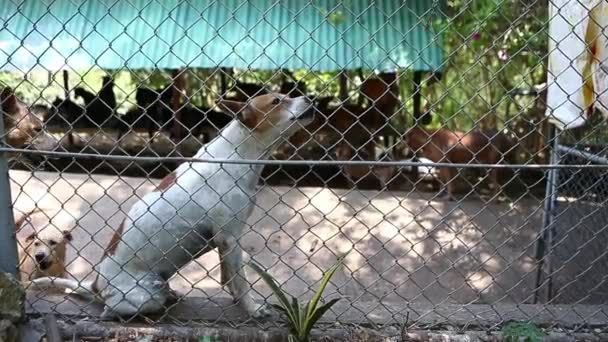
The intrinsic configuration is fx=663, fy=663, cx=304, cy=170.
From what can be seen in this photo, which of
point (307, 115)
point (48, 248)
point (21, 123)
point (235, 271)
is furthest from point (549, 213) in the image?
point (21, 123)

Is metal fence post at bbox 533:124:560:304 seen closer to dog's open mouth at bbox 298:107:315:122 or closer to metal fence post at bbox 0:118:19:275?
dog's open mouth at bbox 298:107:315:122

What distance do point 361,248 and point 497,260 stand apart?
4.47 feet

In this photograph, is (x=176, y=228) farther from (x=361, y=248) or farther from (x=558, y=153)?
(x=361, y=248)

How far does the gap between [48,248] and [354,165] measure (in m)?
2.49

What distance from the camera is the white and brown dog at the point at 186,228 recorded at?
2.97 m

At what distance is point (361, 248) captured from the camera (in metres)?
6.43

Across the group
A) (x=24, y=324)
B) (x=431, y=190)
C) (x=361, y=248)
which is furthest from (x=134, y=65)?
(x=24, y=324)

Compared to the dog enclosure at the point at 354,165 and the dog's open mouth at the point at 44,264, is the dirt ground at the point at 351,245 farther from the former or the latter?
the dog's open mouth at the point at 44,264

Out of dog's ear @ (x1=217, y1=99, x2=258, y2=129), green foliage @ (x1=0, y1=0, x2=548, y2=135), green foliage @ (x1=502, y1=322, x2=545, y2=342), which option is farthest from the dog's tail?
green foliage @ (x1=502, y1=322, x2=545, y2=342)

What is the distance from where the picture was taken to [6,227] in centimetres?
263

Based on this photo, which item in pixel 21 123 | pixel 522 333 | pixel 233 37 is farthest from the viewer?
pixel 233 37

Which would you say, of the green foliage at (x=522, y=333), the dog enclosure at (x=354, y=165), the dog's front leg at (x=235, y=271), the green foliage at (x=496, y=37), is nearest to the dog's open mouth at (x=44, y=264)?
the dog enclosure at (x=354, y=165)

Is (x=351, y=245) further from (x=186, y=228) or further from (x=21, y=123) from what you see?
(x=186, y=228)

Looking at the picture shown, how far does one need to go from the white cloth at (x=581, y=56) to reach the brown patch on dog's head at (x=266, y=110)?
1256mm
